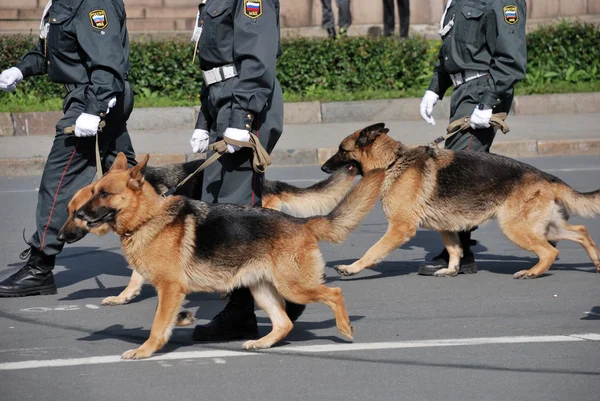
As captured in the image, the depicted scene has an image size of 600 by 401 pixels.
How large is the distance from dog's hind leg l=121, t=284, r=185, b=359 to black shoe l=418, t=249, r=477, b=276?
2619 millimetres

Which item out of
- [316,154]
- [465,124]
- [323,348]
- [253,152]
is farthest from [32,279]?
[316,154]

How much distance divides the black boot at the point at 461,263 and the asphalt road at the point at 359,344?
0.10 m

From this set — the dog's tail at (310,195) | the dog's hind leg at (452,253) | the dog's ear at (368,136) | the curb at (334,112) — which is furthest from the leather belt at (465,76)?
the curb at (334,112)

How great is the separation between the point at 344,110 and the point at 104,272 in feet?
26.1

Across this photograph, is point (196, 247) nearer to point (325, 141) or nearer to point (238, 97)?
point (238, 97)

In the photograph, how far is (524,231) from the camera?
675 cm

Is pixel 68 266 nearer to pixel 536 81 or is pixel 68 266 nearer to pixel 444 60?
pixel 444 60

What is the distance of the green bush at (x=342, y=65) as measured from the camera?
15328mm

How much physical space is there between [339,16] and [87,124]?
13563 mm

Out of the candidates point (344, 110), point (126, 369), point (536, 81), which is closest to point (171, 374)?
point (126, 369)

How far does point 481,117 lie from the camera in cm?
696

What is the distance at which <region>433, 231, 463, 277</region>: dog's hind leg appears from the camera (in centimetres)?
704

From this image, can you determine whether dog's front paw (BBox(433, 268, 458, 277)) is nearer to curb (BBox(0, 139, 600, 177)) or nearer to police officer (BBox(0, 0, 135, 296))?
police officer (BBox(0, 0, 135, 296))

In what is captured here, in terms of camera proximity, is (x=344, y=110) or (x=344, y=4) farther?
(x=344, y=4)
